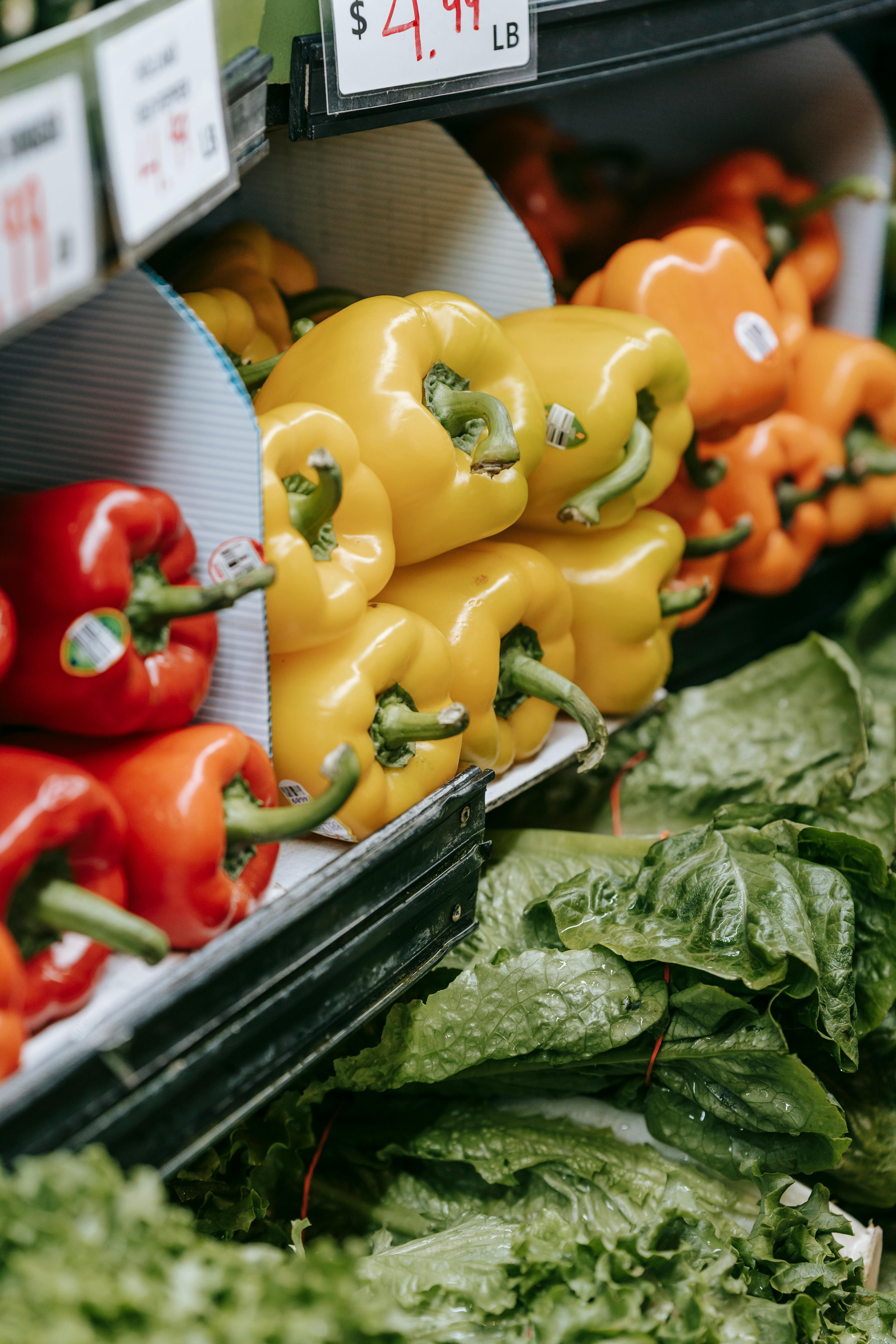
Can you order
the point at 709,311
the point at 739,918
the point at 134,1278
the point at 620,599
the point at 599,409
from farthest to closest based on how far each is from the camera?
the point at 709,311 → the point at 620,599 → the point at 599,409 → the point at 739,918 → the point at 134,1278

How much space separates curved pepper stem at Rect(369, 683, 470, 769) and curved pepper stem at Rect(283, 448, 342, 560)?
0.56ft

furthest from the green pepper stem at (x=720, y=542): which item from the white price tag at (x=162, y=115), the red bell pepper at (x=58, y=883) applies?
the red bell pepper at (x=58, y=883)

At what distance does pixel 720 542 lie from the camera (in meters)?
1.90

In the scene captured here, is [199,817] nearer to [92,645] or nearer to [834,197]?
[92,645]

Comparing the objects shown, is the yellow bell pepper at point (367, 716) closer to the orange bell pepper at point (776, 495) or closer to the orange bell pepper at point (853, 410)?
the orange bell pepper at point (776, 495)

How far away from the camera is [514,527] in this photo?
1.70m

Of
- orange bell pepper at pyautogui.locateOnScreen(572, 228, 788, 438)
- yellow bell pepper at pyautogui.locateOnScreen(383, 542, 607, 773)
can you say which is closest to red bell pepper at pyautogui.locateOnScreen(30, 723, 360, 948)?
yellow bell pepper at pyautogui.locateOnScreen(383, 542, 607, 773)

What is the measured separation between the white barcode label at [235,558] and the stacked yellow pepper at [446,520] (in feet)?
0.21

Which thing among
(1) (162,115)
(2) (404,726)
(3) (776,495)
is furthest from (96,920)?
(3) (776,495)

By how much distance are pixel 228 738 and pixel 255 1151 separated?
58 cm

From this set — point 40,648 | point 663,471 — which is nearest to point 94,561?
point 40,648

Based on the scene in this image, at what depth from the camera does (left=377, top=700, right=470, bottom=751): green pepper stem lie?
1.18 m

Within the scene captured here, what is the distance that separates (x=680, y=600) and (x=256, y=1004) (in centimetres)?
101

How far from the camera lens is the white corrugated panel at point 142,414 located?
101cm
